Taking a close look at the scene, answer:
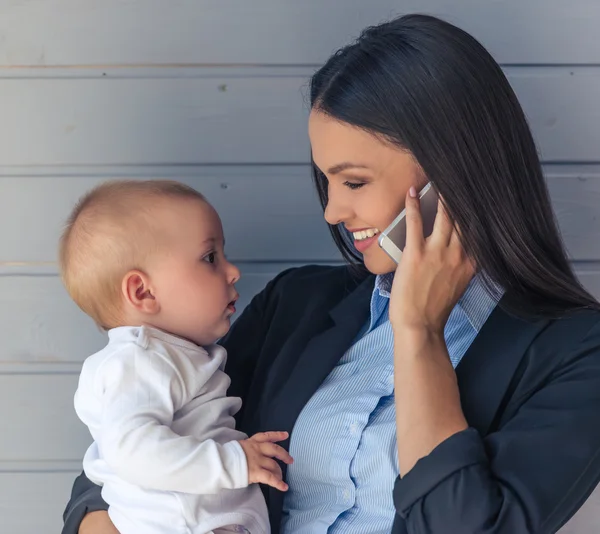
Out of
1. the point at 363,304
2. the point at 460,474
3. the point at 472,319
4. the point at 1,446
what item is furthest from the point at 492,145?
the point at 1,446

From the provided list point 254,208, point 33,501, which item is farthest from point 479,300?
point 33,501

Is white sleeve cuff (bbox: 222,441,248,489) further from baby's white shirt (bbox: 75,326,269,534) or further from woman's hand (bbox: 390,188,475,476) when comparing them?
woman's hand (bbox: 390,188,475,476)

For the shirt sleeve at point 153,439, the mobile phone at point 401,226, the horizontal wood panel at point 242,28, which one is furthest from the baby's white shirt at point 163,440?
the horizontal wood panel at point 242,28

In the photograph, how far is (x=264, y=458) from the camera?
1.44 metres

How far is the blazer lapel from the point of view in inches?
56.1

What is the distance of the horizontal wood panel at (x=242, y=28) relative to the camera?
1.97 metres

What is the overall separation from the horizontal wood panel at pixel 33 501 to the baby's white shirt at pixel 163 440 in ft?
2.34

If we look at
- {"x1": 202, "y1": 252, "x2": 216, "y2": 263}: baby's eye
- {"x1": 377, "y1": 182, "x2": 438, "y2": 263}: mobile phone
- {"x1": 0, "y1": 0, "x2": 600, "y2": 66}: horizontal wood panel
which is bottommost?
{"x1": 202, "y1": 252, "x2": 216, "y2": 263}: baby's eye

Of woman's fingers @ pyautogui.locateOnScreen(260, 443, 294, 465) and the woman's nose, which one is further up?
the woman's nose

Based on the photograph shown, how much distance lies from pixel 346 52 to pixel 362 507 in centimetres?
91

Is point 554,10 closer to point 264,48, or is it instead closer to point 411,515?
point 264,48

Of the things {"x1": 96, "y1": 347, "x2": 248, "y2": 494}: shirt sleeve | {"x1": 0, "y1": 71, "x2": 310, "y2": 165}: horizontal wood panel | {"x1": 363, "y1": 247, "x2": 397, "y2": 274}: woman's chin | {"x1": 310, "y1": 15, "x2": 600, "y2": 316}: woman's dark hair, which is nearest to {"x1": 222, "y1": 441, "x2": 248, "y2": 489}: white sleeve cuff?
{"x1": 96, "y1": 347, "x2": 248, "y2": 494}: shirt sleeve

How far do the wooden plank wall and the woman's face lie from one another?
49cm

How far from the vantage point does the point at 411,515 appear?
1.32 meters
